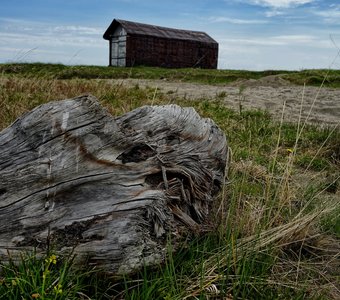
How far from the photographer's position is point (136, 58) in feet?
106

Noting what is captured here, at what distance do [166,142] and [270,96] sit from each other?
1073cm

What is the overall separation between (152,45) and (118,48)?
8.46ft

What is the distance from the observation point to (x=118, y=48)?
3338cm

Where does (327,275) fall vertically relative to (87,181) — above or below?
below

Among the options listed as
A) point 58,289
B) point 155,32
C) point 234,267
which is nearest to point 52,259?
point 58,289

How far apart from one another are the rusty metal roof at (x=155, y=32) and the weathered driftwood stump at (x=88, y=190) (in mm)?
30024

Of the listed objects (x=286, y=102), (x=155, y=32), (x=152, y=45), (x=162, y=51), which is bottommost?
(x=286, y=102)

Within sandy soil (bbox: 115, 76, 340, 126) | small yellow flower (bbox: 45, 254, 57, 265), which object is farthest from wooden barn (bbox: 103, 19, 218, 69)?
small yellow flower (bbox: 45, 254, 57, 265)

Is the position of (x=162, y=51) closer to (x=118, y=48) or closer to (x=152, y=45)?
(x=152, y=45)

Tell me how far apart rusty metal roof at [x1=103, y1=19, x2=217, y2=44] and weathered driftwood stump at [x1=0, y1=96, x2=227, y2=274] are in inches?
1182

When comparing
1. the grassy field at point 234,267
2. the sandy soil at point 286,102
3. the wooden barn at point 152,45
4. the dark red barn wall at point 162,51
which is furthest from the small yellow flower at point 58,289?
the wooden barn at point 152,45

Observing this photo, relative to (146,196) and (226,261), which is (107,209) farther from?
(226,261)

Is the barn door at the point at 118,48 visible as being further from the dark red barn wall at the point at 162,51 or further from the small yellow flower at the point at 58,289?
the small yellow flower at the point at 58,289

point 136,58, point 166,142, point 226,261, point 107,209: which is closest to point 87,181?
point 107,209
